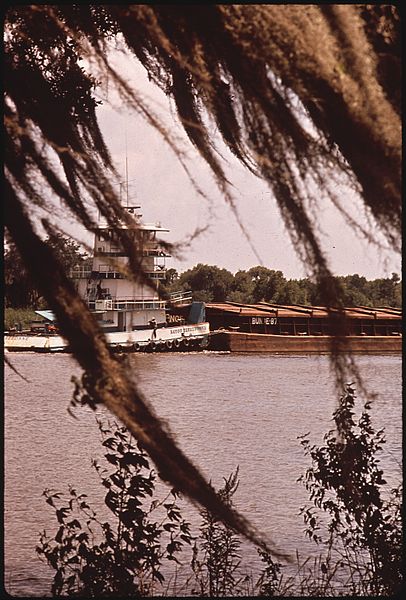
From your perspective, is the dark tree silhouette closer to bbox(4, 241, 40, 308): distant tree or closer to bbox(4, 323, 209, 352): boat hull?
bbox(4, 241, 40, 308): distant tree

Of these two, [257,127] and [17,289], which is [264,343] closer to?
[17,289]

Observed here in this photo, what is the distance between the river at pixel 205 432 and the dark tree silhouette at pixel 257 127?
0.42ft

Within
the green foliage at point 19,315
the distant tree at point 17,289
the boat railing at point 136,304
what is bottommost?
the green foliage at point 19,315

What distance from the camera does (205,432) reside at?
11914mm

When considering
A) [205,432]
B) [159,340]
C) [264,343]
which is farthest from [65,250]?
[264,343]

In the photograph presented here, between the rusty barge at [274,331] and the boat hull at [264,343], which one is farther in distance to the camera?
the boat hull at [264,343]

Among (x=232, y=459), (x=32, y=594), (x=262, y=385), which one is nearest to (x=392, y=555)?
(x=32, y=594)

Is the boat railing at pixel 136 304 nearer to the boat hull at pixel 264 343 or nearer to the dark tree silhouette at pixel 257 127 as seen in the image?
the dark tree silhouette at pixel 257 127

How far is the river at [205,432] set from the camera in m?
5.93

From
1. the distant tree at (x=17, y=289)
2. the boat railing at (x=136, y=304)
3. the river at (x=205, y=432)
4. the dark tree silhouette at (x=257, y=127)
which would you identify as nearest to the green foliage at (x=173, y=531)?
the river at (x=205, y=432)

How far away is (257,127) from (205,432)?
34.2 feet

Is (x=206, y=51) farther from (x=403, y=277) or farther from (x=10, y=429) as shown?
(x=10, y=429)

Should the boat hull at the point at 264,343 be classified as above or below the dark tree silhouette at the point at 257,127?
below

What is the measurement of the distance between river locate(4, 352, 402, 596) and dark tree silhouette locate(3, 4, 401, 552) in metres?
0.13
